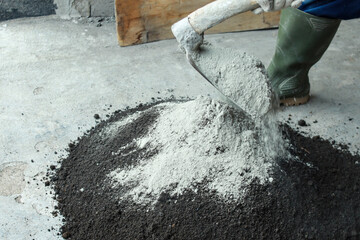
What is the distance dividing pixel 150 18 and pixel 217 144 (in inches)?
62.0

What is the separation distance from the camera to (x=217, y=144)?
1774 millimetres

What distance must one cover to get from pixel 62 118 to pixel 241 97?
105cm

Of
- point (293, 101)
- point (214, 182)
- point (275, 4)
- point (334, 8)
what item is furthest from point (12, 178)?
point (334, 8)

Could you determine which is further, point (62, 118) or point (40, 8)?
point (40, 8)

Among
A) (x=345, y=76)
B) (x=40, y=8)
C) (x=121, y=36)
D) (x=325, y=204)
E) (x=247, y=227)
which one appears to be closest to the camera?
(x=247, y=227)

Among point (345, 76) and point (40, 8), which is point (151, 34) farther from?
point (345, 76)

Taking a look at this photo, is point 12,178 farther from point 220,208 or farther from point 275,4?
point 275,4

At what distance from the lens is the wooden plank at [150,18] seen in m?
3.01

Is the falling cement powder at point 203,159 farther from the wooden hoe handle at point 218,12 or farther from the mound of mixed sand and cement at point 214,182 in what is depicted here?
the wooden hoe handle at point 218,12

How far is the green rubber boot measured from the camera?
7.39 feet

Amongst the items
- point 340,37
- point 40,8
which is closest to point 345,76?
point 340,37

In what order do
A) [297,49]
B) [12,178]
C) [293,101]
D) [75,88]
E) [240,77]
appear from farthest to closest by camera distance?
1. [75,88]
2. [293,101]
3. [297,49]
4. [12,178]
5. [240,77]

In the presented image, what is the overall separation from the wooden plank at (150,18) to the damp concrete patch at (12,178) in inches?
51.3

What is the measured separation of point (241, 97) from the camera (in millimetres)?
1848
